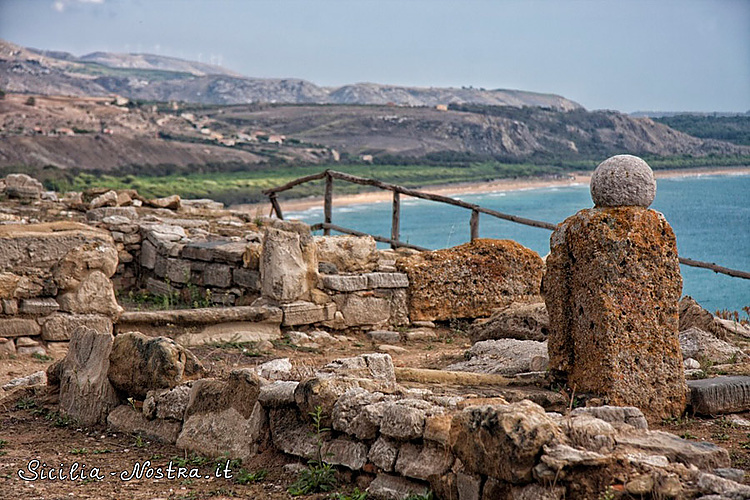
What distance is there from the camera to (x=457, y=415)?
4047 mm

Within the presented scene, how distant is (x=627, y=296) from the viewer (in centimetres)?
546

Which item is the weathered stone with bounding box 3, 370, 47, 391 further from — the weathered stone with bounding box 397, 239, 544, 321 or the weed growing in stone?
the weathered stone with bounding box 397, 239, 544, 321

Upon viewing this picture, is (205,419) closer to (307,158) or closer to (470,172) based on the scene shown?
(470,172)

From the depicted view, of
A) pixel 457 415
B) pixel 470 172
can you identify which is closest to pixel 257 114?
pixel 470 172

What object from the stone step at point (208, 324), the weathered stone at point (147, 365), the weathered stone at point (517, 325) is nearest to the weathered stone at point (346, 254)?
the stone step at point (208, 324)

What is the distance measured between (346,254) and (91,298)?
2.97m

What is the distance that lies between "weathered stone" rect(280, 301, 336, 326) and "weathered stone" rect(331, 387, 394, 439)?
12.9 ft

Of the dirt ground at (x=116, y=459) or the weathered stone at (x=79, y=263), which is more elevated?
the weathered stone at (x=79, y=263)

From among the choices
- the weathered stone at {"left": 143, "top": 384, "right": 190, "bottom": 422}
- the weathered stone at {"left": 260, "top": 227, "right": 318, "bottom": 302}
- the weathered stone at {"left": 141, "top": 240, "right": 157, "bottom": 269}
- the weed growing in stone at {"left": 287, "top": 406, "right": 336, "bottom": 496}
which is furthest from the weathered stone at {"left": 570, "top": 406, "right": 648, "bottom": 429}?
the weathered stone at {"left": 141, "top": 240, "right": 157, "bottom": 269}

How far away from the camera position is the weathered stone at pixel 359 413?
14.6 ft

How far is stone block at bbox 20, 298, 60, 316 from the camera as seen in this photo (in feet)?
25.2

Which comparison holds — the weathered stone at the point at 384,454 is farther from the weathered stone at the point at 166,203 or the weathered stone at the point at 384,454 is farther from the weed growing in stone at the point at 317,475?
the weathered stone at the point at 166,203

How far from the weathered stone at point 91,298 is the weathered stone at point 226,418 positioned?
2.88m

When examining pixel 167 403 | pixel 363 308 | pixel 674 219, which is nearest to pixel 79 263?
pixel 167 403
